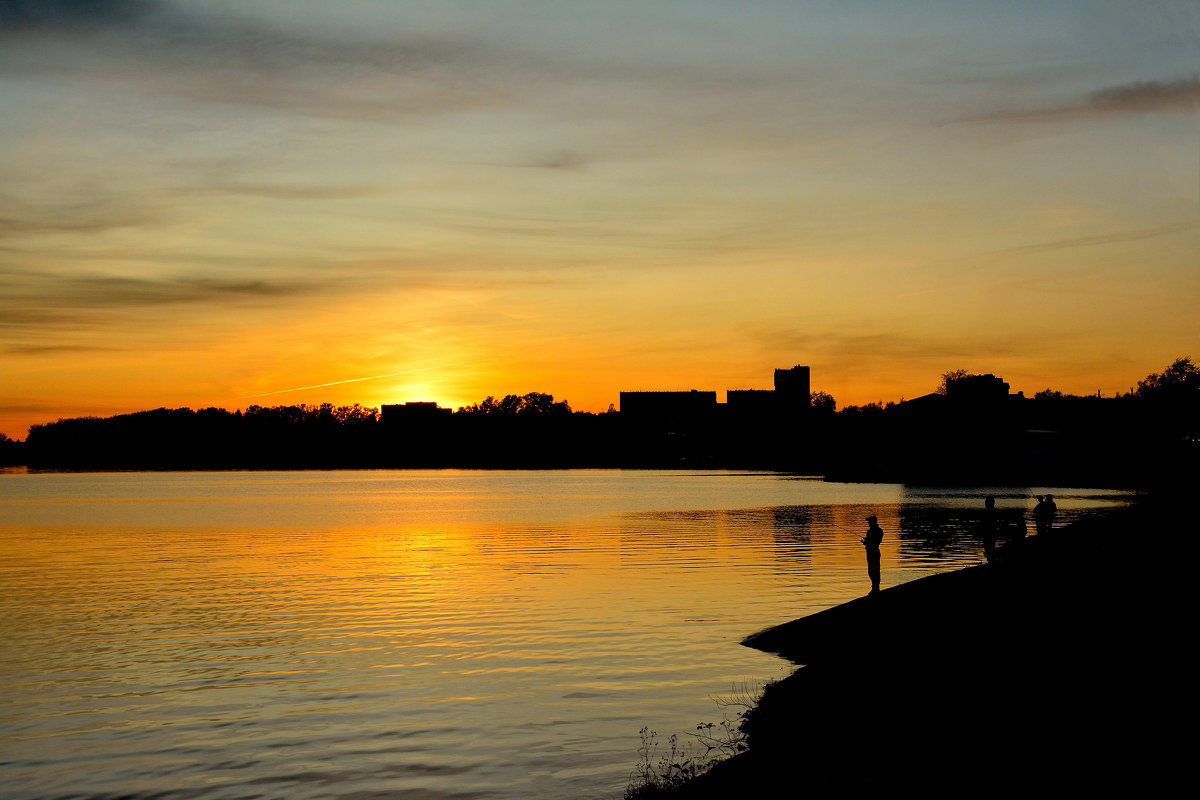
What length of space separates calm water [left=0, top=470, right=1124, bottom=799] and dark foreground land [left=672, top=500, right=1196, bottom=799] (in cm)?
345

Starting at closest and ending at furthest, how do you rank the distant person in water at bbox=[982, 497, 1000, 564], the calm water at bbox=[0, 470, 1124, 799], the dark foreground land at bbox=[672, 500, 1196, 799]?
the dark foreground land at bbox=[672, 500, 1196, 799]
the calm water at bbox=[0, 470, 1124, 799]
the distant person in water at bbox=[982, 497, 1000, 564]

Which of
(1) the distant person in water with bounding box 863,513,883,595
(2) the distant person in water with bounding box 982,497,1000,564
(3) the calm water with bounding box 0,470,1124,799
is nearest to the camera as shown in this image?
(3) the calm water with bounding box 0,470,1124,799

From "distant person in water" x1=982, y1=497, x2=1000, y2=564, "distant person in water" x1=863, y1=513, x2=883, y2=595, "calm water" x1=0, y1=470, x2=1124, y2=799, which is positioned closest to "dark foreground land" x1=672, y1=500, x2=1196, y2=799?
"distant person in water" x1=863, y1=513, x2=883, y2=595

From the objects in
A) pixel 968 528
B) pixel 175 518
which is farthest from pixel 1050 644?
pixel 175 518

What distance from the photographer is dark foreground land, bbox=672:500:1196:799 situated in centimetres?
1473

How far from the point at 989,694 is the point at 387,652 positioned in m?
20.9

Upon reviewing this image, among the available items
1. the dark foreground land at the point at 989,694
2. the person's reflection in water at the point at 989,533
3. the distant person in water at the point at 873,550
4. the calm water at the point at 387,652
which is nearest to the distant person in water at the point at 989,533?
the person's reflection in water at the point at 989,533

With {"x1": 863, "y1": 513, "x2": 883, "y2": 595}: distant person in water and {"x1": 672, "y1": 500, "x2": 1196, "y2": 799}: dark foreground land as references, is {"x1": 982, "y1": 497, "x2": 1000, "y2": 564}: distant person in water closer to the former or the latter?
{"x1": 672, "y1": 500, "x2": 1196, "y2": 799}: dark foreground land

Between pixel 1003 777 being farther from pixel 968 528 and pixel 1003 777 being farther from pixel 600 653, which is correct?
pixel 968 528

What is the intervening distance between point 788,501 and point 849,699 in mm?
118854

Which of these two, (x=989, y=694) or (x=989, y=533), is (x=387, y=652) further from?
(x=989, y=533)

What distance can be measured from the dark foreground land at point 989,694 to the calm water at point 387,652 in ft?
11.3

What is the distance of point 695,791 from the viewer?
1612 cm

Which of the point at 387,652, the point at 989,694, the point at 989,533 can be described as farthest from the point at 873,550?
the point at 387,652
